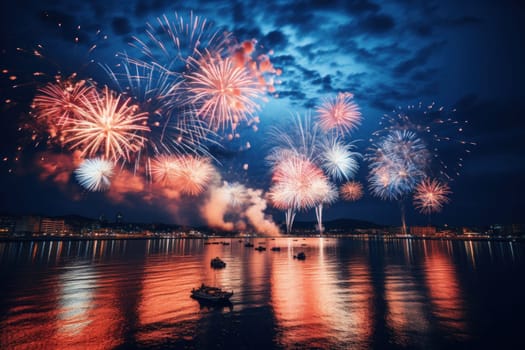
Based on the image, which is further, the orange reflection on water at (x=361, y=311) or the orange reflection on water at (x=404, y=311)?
the orange reflection on water at (x=404, y=311)

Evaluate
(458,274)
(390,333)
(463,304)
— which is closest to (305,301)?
(390,333)

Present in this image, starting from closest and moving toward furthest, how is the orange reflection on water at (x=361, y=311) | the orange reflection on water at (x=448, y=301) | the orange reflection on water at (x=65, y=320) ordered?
the orange reflection on water at (x=65, y=320) → the orange reflection on water at (x=361, y=311) → the orange reflection on water at (x=448, y=301)

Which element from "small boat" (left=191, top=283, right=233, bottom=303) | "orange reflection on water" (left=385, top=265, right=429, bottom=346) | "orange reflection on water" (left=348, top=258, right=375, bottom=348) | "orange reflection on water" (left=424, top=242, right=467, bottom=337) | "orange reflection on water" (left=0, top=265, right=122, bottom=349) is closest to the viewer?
"orange reflection on water" (left=0, top=265, right=122, bottom=349)

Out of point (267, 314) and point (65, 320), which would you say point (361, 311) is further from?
point (65, 320)

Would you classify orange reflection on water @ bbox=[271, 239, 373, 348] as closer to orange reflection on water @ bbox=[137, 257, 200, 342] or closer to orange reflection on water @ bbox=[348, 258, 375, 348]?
orange reflection on water @ bbox=[348, 258, 375, 348]

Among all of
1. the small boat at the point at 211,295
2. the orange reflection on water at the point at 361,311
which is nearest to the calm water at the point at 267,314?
the orange reflection on water at the point at 361,311

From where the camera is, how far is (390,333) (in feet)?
87.6

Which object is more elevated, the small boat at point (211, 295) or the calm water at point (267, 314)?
the small boat at point (211, 295)

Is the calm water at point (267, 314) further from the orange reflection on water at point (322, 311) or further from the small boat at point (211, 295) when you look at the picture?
the small boat at point (211, 295)

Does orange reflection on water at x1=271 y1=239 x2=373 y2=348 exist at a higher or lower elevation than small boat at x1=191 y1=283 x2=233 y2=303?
lower

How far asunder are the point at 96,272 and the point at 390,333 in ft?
189

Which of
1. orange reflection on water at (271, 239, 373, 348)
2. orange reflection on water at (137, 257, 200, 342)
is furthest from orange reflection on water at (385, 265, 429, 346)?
orange reflection on water at (137, 257, 200, 342)

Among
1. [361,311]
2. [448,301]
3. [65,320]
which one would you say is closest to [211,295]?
[65,320]

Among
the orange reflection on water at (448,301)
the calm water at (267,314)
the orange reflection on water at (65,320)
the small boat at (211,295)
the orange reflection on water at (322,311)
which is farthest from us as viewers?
the small boat at (211,295)
